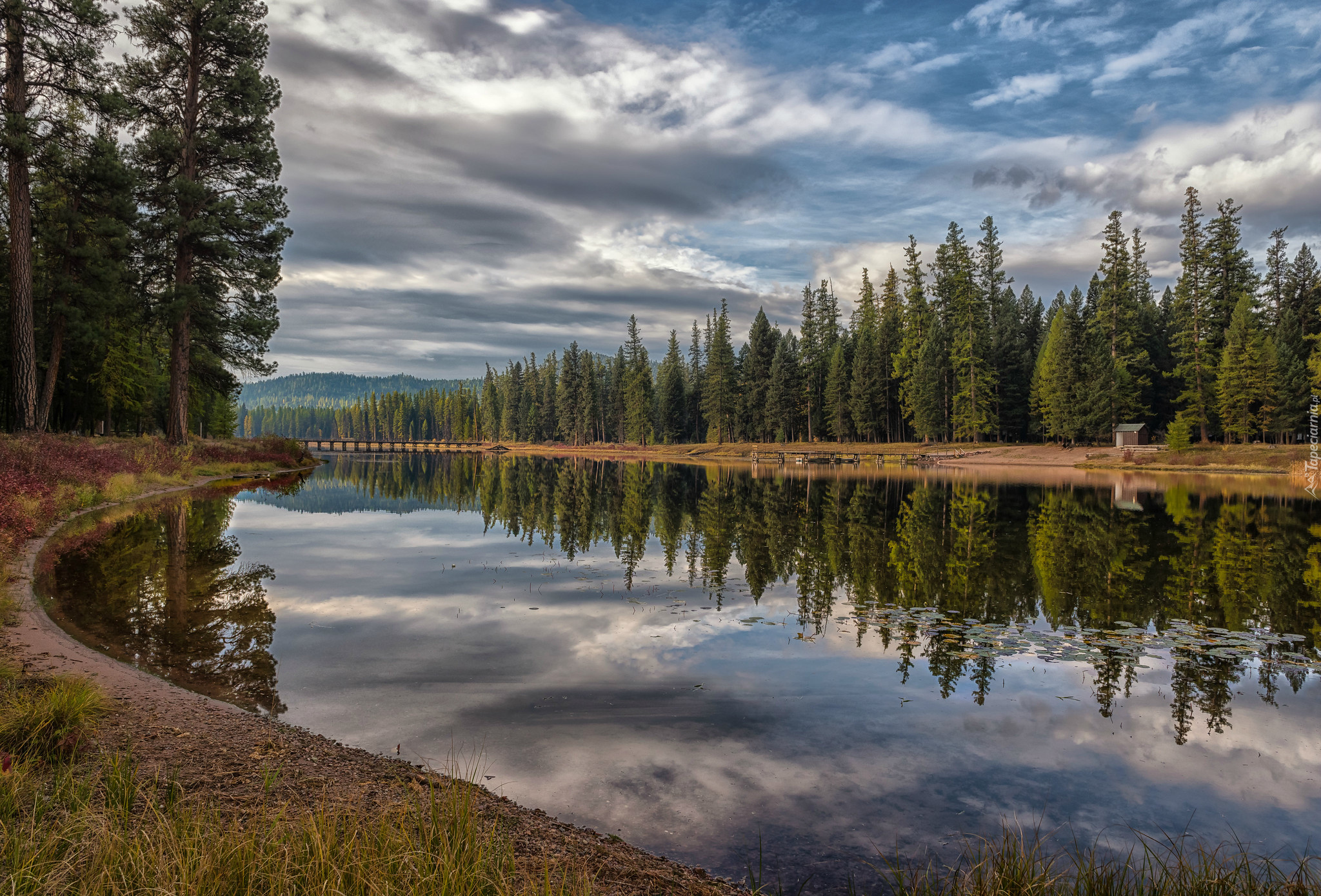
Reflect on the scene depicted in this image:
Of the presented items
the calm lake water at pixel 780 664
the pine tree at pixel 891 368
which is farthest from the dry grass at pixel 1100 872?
the pine tree at pixel 891 368

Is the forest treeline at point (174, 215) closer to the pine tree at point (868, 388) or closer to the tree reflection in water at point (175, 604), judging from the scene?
the tree reflection in water at point (175, 604)

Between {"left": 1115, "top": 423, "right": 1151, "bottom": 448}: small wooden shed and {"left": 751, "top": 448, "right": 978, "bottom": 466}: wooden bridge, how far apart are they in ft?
38.9

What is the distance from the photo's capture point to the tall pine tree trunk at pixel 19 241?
20.6 metres

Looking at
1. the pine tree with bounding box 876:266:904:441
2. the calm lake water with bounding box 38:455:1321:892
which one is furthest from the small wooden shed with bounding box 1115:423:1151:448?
the calm lake water with bounding box 38:455:1321:892

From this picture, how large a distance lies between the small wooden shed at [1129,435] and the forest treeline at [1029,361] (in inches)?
65.8

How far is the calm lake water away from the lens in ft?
18.9

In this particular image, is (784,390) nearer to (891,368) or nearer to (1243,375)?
(891,368)

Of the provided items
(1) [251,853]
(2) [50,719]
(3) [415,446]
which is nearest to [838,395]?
(2) [50,719]

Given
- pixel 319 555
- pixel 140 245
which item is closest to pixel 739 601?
pixel 319 555

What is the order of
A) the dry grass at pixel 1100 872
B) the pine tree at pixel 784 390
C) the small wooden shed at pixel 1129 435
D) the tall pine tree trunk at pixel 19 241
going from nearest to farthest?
the dry grass at pixel 1100 872
the tall pine tree trunk at pixel 19 241
the small wooden shed at pixel 1129 435
the pine tree at pixel 784 390

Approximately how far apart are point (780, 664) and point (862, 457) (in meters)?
66.8

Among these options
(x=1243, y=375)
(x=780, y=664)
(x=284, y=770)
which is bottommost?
(x=780, y=664)

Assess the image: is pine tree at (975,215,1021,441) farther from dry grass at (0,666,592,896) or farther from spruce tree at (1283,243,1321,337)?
dry grass at (0,666,592,896)

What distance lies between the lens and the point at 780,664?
9398mm
